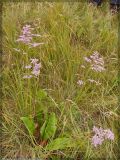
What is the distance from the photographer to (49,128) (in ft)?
7.71

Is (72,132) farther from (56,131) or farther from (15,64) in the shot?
(15,64)

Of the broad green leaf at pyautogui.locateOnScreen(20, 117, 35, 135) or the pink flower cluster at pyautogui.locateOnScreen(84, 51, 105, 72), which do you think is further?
the pink flower cluster at pyautogui.locateOnScreen(84, 51, 105, 72)

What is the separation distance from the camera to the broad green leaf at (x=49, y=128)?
2.34 metres

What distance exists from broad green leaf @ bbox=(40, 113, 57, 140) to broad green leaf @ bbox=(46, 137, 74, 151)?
59 mm

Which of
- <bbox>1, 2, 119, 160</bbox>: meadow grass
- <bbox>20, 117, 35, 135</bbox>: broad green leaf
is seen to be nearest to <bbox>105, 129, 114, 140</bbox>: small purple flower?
<bbox>1, 2, 119, 160</bbox>: meadow grass

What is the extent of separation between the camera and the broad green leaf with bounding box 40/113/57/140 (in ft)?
7.69

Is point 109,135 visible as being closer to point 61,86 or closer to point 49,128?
point 49,128

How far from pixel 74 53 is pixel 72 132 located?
31.2 inches

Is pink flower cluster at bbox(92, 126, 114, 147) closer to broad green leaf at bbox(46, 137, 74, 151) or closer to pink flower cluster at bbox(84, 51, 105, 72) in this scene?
broad green leaf at bbox(46, 137, 74, 151)

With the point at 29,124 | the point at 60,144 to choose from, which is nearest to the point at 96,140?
the point at 60,144

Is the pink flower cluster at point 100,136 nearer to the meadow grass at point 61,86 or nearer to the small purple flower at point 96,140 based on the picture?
the small purple flower at point 96,140

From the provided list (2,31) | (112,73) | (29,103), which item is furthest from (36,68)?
(2,31)

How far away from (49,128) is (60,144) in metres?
0.13

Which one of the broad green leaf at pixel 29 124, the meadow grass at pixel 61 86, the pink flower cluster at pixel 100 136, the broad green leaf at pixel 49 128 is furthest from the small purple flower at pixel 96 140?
the broad green leaf at pixel 29 124
